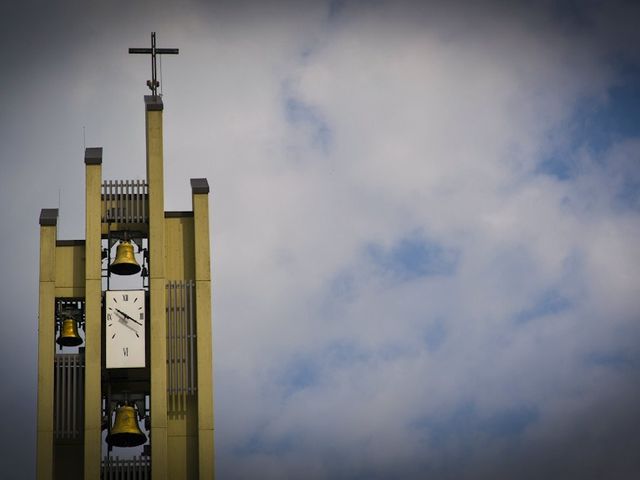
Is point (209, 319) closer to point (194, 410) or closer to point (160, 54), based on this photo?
point (194, 410)

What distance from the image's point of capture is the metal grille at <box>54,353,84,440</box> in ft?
273

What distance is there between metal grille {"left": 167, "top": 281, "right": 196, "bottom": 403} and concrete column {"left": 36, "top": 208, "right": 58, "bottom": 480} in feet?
11.6

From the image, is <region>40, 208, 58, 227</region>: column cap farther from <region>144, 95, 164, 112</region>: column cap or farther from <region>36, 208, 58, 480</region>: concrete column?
<region>144, 95, 164, 112</region>: column cap

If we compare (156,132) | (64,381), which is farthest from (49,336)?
(156,132)

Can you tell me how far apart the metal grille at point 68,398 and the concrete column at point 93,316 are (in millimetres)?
462

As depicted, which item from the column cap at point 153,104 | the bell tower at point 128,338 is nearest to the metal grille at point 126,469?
the bell tower at point 128,338

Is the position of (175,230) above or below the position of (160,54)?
below

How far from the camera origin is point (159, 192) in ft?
279

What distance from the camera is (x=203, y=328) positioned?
83.8 m

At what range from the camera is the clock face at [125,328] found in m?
83.2

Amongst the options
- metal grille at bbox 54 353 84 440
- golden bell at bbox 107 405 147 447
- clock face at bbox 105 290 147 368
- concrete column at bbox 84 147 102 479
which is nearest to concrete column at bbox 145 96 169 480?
clock face at bbox 105 290 147 368

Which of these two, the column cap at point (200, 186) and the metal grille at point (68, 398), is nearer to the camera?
the metal grille at point (68, 398)

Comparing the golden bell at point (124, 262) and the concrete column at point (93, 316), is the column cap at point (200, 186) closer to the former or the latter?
the golden bell at point (124, 262)

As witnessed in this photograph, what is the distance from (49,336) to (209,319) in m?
4.83
